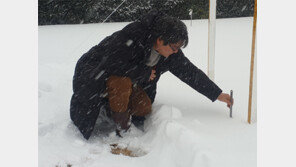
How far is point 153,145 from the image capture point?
1.91m

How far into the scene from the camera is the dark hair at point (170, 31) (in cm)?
182

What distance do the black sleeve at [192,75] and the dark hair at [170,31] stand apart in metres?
0.33

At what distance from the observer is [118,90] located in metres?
1.98

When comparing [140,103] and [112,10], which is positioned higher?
[112,10]

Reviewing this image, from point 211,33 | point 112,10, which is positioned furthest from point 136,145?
point 112,10

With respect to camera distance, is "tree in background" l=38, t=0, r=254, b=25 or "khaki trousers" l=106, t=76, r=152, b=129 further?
"tree in background" l=38, t=0, r=254, b=25

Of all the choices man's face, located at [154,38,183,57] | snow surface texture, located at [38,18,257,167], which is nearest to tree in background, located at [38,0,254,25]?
snow surface texture, located at [38,18,257,167]

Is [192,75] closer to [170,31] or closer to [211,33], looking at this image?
[170,31]

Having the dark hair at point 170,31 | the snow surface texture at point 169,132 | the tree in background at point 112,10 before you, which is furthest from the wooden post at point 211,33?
the tree in background at point 112,10

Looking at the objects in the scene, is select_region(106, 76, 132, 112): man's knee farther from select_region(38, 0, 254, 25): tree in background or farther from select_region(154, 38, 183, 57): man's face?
select_region(38, 0, 254, 25): tree in background

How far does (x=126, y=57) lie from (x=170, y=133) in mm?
546

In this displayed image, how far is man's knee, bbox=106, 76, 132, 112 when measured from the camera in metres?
1.98

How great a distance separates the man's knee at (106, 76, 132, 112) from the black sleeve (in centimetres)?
39

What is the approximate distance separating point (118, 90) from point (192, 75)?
569 millimetres
